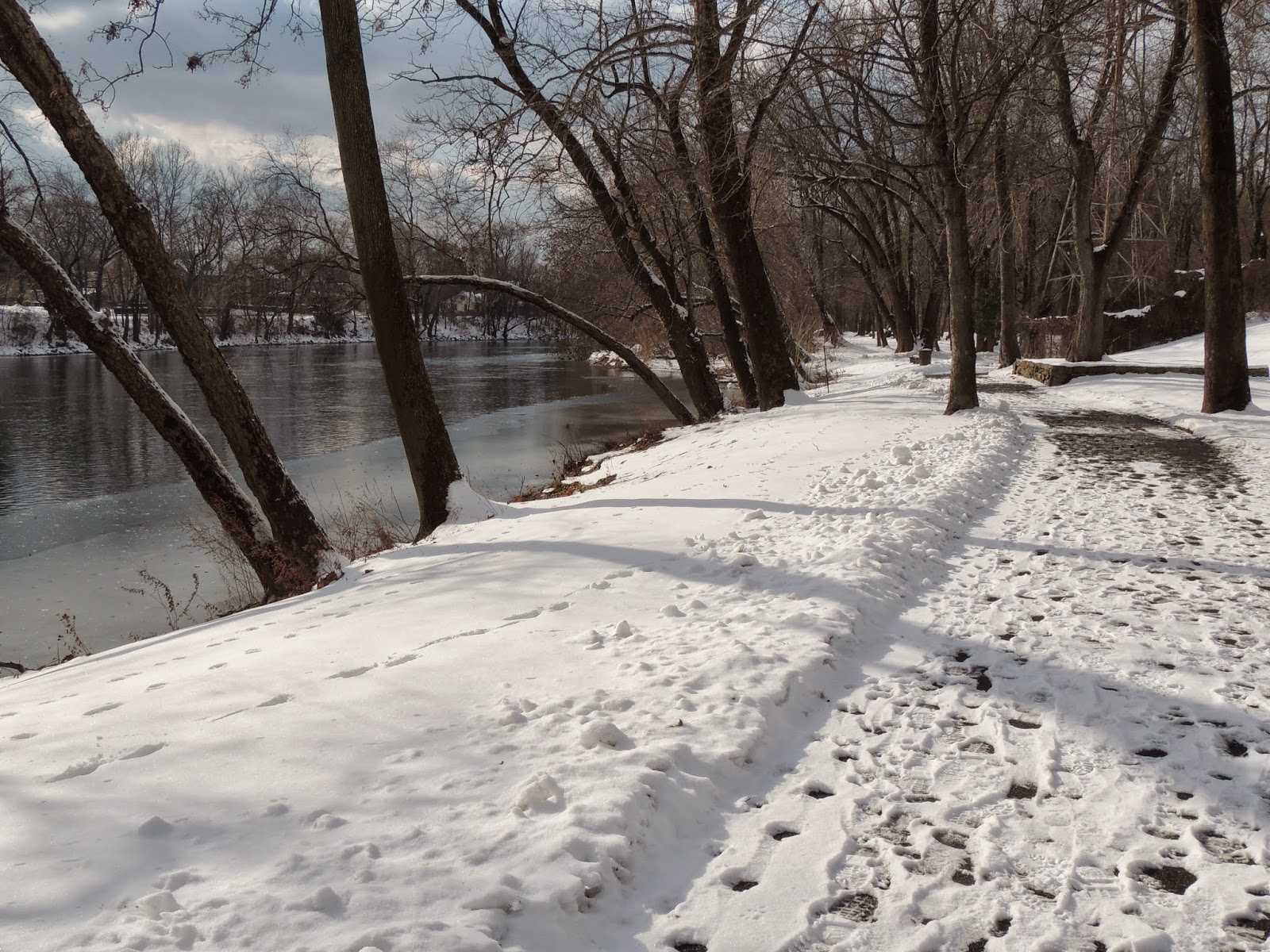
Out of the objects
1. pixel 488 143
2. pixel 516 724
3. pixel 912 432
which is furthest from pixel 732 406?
pixel 516 724

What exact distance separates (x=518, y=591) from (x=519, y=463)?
1065cm

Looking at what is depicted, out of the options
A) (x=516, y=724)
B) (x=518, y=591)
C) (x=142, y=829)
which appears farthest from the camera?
(x=518, y=591)

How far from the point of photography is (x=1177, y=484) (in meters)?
7.35

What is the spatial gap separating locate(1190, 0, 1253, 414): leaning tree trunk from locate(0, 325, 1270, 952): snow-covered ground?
5.31 metres

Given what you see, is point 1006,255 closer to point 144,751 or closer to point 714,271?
point 714,271

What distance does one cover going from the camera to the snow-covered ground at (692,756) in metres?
2.35

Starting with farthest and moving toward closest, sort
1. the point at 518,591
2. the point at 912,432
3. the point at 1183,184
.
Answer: the point at 1183,184
the point at 912,432
the point at 518,591

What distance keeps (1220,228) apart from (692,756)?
10598 millimetres

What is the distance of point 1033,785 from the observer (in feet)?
9.89

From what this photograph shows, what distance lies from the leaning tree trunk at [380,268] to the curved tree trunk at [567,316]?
2.81 meters

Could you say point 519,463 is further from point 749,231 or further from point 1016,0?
point 1016,0

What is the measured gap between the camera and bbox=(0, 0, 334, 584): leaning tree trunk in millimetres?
6816

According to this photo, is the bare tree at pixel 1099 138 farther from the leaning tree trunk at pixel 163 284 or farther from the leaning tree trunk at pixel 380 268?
the leaning tree trunk at pixel 163 284

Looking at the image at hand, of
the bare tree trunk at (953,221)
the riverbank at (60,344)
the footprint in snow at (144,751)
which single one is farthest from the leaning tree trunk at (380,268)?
the riverbank at (60,344)
